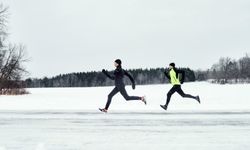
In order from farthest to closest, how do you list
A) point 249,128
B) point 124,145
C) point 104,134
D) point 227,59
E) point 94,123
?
point 227,59 < point 94,123 < point 249,128 < point 104,134 < point 124,145

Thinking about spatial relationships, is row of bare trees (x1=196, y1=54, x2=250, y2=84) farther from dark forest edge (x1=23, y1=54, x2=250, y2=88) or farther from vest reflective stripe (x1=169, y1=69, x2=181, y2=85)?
vest reflective stripe (x1=169, y1=69, x2=181, y2=85)

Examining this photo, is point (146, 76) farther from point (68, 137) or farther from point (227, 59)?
point (68, 137)

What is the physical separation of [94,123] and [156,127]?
1811 millimetres

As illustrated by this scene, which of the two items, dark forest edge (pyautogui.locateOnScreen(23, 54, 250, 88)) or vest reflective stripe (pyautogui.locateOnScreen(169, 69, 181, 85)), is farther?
dark forest edge (pyautogui.locateOnScreen(23, 54, 250, 88))

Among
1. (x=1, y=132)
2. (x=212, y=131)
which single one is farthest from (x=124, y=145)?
(x=1, y=132)

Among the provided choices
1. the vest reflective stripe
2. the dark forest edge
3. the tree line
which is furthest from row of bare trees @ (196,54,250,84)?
the vest reflective stripe

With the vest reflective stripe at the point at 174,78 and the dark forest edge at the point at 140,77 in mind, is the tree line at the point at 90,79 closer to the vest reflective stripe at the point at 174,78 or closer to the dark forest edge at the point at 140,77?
the dark forest edge at the point at 140,77

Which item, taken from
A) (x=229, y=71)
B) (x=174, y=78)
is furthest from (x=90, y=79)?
(x=174, y=78)

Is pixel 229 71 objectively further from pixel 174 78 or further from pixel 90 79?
pixel 174 78

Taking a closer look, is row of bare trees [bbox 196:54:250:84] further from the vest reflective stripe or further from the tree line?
the vest reflective stripe

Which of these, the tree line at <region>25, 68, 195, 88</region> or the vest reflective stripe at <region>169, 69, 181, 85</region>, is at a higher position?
the tree line at <region>25, 68, 195, 88</region>

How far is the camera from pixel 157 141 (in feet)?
25.0

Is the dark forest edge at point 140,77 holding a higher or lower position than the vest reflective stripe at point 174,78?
higher

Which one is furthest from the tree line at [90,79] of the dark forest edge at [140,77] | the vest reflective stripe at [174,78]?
the vest reflective stripe at [174,78]
